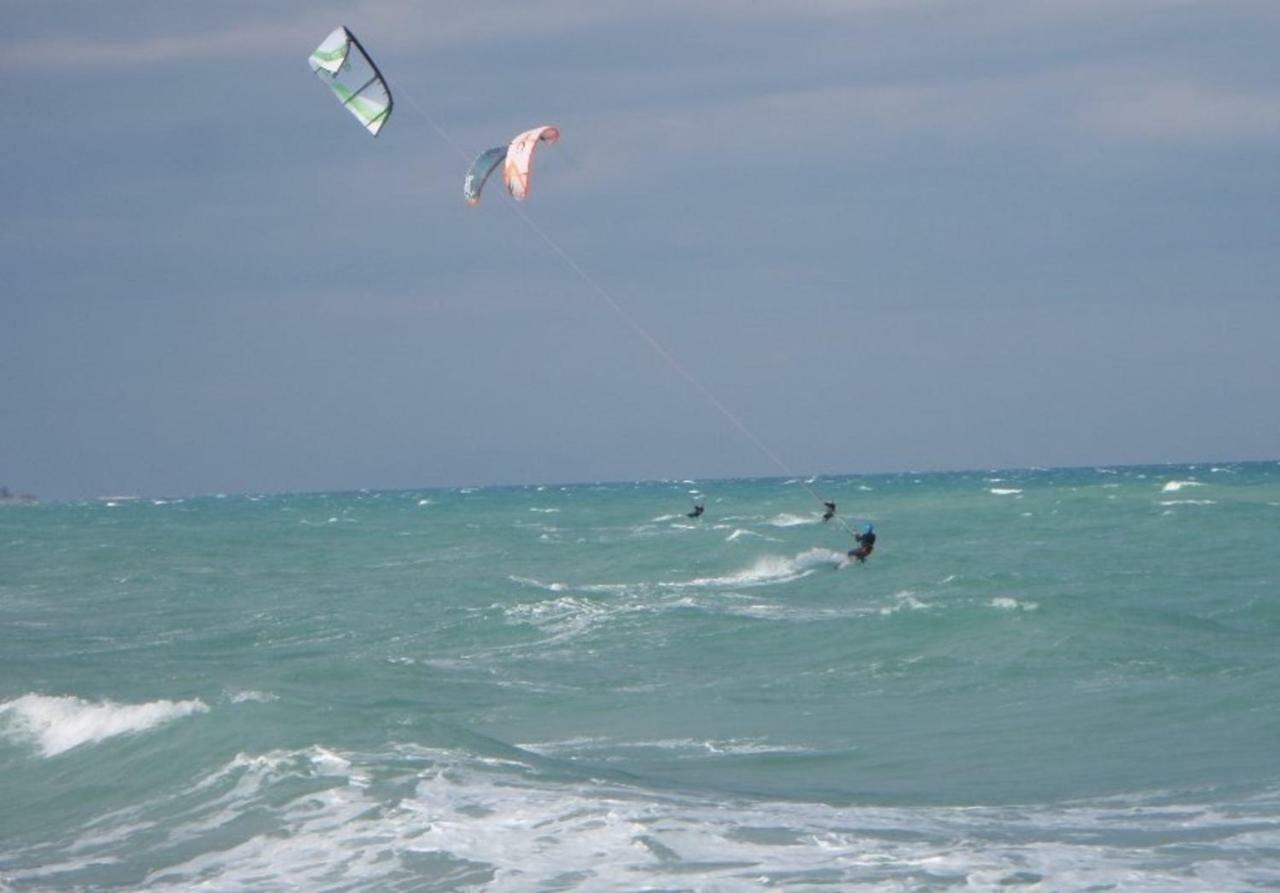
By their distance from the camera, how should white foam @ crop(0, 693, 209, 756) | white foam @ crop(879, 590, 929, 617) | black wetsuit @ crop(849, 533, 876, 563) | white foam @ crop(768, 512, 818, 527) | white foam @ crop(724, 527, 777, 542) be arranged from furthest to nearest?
1. white foam @ crop(768, 512, 818, 527)
2. white foam @ crop(724, 527, 777, 542)
3. black wetsuit @ crop(849, 533, 876, 563)
4. white foam @ crop(879, 590, 929, 617)
5. white foam @ crop(0, 693, 209, 756)

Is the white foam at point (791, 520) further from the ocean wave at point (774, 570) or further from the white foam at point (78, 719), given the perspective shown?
the white foam at point (78, 719)

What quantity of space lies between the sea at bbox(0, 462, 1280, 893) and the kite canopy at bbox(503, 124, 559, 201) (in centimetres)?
488

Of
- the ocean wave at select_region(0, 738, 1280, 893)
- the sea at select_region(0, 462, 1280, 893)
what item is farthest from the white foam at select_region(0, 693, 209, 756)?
the ocean wave at select_region(0, 738, 1280, 893)

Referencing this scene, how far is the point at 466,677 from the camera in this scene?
19.3m

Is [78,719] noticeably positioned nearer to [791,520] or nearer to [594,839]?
[594,839]

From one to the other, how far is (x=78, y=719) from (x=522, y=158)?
6562 millimetres

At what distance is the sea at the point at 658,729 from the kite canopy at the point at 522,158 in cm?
488

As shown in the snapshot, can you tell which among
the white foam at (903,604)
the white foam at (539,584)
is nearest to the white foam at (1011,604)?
the white foam at (903,604)

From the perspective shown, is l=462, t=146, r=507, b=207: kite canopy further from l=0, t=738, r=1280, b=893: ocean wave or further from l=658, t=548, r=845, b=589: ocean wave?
l=658, t=548, r=845, b=589: ocean wave

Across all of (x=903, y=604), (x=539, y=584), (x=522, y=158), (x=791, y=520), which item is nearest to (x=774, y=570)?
(x=539, y=584)

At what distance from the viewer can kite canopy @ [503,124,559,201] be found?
17.0m

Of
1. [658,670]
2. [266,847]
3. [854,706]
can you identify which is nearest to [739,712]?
[854,706]

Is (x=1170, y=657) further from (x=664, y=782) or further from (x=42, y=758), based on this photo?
(x=42, y=758)

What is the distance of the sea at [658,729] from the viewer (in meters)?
10.2
